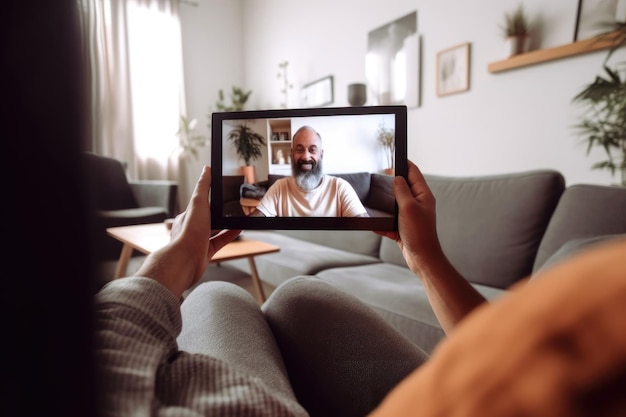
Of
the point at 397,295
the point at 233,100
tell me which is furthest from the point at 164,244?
the point at 233,100

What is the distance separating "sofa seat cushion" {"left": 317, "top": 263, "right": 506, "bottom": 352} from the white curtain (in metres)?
3.22

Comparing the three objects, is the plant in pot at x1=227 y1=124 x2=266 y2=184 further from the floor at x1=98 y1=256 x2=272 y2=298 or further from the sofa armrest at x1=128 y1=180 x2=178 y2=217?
the sofa armrest at x1=128 y1=180 x2=178 y2=217

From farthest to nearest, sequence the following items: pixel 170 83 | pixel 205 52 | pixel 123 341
Answer: pixel 205 52
pixel 170 83
pixel 123 341

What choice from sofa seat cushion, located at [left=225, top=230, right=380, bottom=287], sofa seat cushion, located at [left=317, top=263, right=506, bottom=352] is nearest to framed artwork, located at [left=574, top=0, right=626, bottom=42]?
sofa seat cushion, located at [left=317, top=263, right=506, bottom=352]

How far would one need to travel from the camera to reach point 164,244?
1.97 metres

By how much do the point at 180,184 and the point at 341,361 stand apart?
423cm

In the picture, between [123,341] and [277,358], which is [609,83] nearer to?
[277,358]

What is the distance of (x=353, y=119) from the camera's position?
724 millimetres

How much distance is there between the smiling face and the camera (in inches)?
28.5

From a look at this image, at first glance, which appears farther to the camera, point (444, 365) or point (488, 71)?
Result: point (488, 71)

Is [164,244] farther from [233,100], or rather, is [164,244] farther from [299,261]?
[233,100]

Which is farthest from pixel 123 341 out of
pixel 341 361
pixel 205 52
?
pixel 205 52

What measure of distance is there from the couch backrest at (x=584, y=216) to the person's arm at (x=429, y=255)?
32.2 inches

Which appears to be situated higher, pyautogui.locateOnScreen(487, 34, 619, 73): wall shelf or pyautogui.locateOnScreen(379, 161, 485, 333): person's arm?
pyautogui.locateOnScreen(487, 34, 619, 73): wall shelf
